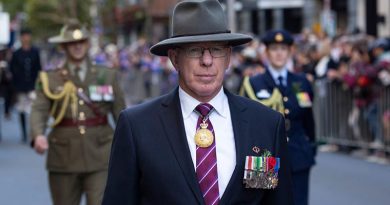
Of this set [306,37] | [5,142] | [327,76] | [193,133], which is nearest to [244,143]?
[193,133]

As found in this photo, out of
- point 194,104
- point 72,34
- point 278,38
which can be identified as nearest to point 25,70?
point 72,34

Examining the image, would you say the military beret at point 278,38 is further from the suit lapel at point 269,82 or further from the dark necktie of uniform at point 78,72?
the dark necktie of uniform at point 78,72

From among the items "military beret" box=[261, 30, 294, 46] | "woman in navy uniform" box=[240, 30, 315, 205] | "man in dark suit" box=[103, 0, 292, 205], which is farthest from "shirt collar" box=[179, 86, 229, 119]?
"military beret" box=[261, 30, 294, 46]

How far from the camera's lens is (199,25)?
13.1ft

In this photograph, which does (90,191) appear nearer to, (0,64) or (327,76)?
(327,76)

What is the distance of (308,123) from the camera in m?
7.69

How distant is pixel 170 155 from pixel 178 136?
0.29ft

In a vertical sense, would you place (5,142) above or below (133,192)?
below

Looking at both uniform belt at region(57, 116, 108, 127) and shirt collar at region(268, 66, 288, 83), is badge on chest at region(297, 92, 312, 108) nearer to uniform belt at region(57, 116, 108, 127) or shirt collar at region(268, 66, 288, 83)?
shirt collar at region(268, 66, 288, 83)

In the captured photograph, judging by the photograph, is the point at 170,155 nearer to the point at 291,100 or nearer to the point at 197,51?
the point at 197,51

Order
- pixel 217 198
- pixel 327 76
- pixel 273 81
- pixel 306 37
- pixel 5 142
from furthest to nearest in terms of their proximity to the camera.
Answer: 1. pixel 306 37
2. pixel 5 142
3. pixel 327 76
4. pixel 273 81
5. pixel 217 198

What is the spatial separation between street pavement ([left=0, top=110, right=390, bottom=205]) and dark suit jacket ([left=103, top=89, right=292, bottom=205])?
6690 mm

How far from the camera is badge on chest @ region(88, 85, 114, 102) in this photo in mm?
7852

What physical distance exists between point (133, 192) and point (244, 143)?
48 centimetres
